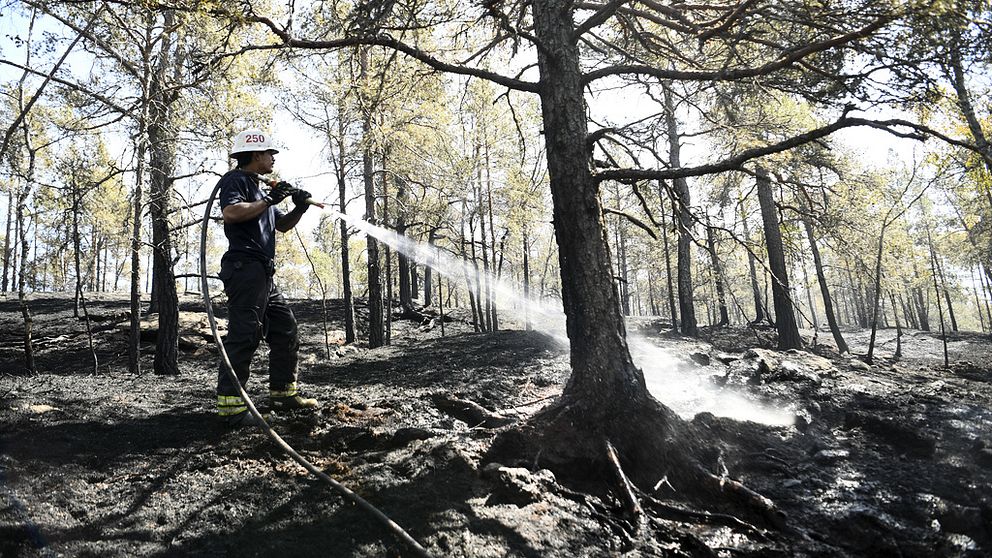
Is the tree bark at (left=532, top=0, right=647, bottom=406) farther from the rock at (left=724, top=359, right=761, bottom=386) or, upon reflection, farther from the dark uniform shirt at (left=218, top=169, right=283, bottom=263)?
the rock at (left=724, top=359, right=761, bottom=386)

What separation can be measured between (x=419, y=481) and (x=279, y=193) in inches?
92.9

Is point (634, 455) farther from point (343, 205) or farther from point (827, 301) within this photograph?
point (827, 301)

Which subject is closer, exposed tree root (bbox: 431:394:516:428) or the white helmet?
the white helmet

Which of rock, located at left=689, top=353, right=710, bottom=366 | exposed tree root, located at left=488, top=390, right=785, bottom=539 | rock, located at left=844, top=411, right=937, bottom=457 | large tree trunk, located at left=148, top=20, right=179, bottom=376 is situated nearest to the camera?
exposed tree root, located at left=488, top=390, right=785, bottom=539

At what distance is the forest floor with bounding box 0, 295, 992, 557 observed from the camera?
220 centimetres

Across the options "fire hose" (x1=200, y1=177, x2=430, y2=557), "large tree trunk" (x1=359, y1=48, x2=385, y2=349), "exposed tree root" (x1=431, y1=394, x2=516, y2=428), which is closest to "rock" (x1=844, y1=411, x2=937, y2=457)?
"exposed tree root" (x1=431, y1=394, x2=516, y2=428)

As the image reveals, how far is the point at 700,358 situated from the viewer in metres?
8.05

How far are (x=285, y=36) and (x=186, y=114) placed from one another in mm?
3769

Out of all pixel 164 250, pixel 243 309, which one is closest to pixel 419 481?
pixel 243 309

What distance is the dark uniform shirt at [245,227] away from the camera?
3496 millimetres

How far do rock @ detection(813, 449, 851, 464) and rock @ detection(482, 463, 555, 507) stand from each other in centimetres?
227

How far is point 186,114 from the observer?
637 centimetres

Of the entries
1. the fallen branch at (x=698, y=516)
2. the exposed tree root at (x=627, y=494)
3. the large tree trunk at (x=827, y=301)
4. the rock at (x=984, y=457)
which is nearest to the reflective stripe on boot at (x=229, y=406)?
the exposed tree root at (x=627, y=494)

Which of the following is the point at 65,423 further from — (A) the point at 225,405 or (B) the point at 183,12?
(B) the point at 183,12
